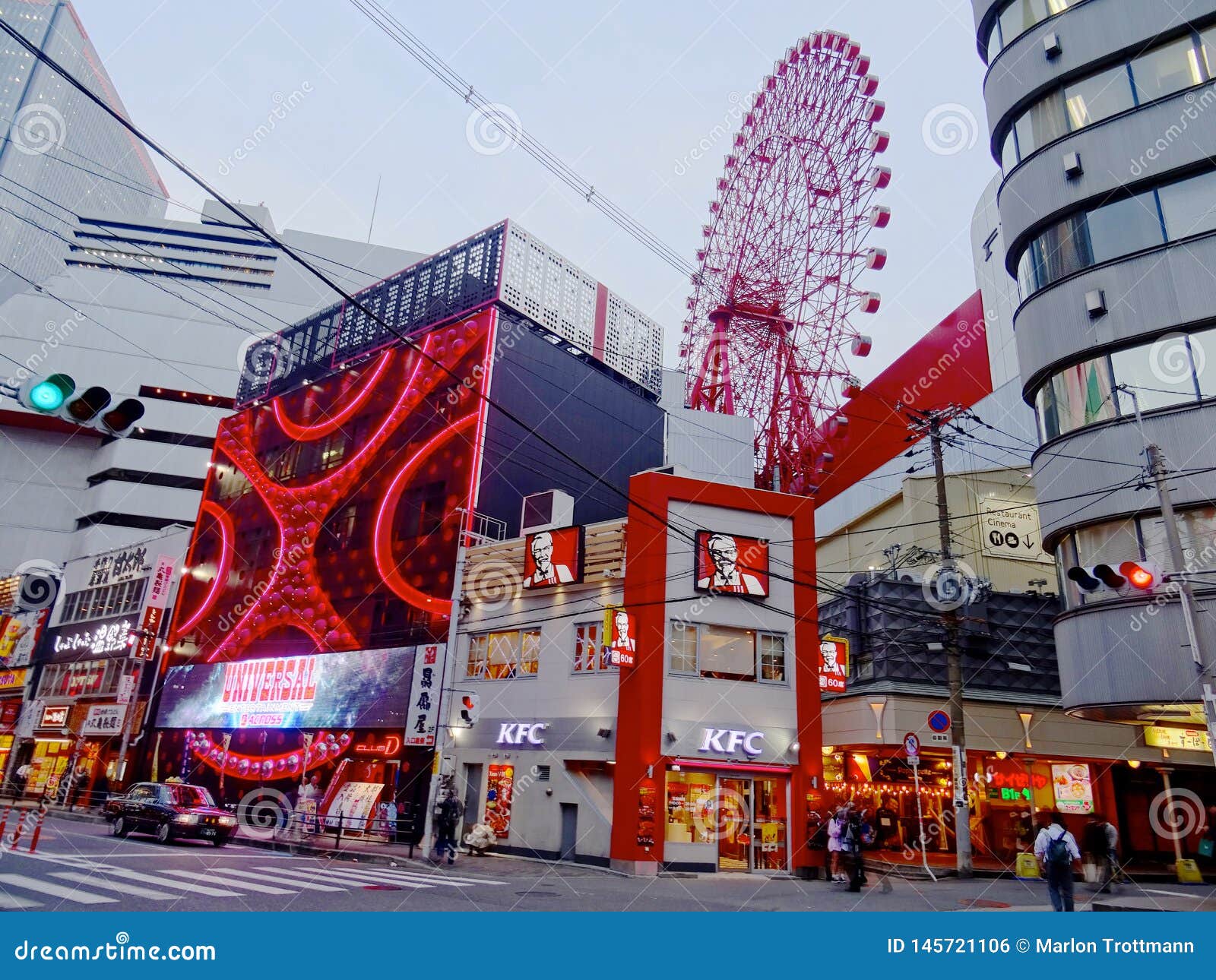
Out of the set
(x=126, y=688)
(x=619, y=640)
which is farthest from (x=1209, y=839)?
Answer: (x=126, y=688)

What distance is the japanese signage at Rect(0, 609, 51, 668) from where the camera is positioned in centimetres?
5447

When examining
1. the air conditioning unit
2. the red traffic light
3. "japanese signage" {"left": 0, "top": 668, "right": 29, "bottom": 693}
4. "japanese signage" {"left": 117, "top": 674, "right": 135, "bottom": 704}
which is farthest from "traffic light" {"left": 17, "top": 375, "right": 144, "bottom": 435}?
"japanese signage" {"left": 0, "top": 668, "right": 29, "bottom": 693}

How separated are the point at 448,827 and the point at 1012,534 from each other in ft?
83.5

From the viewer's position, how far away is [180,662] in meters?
44.1

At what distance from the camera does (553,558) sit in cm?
2748

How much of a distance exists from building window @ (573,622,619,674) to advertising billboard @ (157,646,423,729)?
7748mm

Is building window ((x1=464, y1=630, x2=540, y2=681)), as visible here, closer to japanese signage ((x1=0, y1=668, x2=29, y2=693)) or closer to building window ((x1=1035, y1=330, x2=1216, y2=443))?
building window ((x1=1035, y1=330, x2=1216, y2=443))

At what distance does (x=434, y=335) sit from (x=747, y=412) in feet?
47.0

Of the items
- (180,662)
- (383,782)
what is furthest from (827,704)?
(180,662)

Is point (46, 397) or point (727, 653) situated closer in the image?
point (46, 397)

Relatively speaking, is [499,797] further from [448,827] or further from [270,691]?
[270,691]

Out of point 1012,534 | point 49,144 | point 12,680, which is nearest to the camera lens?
point 1012,534

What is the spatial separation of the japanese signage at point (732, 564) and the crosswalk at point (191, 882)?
34.9 feet

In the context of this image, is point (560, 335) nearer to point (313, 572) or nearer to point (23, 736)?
point (313, 572)
